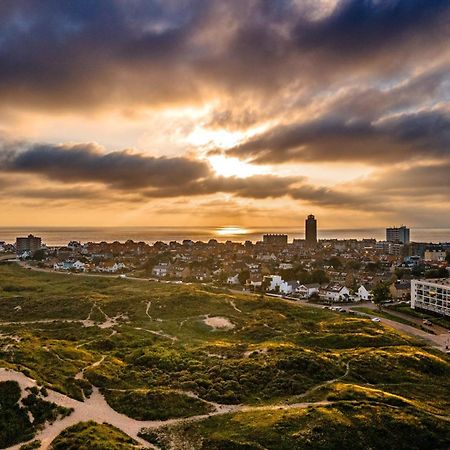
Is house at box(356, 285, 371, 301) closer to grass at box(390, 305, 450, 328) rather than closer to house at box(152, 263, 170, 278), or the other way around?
grass at box(390, 305, 450, 328)

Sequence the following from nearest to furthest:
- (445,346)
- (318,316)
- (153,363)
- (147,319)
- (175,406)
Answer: (175,406)
(153,363)
(445,346)
(147,319)
(318,316)

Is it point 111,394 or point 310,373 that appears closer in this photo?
point 111,394

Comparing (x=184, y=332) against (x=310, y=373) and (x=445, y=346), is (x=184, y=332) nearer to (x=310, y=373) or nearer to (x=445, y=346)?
(x=310, y=373)

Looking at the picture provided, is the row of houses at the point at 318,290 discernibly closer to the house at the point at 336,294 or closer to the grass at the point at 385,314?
the house at the point at 336,294

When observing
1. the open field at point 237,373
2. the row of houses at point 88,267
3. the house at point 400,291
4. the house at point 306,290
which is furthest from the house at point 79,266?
the house at point 400,291

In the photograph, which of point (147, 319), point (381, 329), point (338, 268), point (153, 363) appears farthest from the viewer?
point (338, 268)

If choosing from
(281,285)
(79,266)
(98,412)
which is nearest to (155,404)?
(98,412)

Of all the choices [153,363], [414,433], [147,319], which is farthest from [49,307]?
[414,433]
